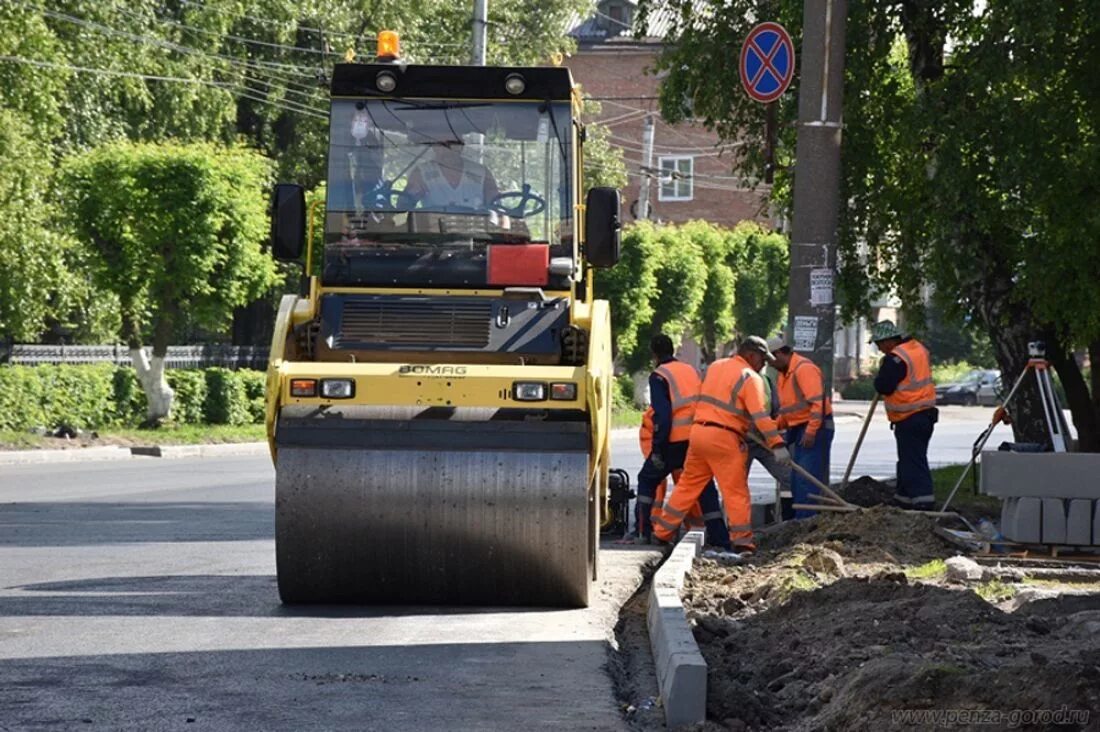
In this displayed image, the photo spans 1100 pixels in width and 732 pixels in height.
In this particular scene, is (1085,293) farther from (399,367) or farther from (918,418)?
(399,367)

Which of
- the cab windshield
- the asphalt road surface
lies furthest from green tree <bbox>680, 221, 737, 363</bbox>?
the cab windshield

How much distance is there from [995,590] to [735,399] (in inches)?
116

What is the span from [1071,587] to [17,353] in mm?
26120

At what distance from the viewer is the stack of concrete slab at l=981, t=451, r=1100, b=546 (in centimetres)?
1279

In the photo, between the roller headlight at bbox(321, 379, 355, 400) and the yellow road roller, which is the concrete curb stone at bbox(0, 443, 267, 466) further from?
the roller headlight at bbox(321, 379, 355, 400)

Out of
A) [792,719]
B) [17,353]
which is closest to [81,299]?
[17,353]

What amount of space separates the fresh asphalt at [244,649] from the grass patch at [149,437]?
12.6 metres

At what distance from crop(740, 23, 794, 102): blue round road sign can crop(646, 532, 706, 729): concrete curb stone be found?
6017 millimetres

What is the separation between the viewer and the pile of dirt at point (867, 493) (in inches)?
682

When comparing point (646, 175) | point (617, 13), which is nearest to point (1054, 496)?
point (646, 175)

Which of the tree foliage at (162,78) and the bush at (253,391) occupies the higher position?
the tree foliage at (162,78)

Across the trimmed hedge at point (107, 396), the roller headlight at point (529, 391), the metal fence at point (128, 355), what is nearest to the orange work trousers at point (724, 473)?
the roller headlight at point (529, 391)

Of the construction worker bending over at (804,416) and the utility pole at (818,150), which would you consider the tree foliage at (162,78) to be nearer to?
the construction worker bending over at (804,416)

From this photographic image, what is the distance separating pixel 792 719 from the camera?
7.37m
